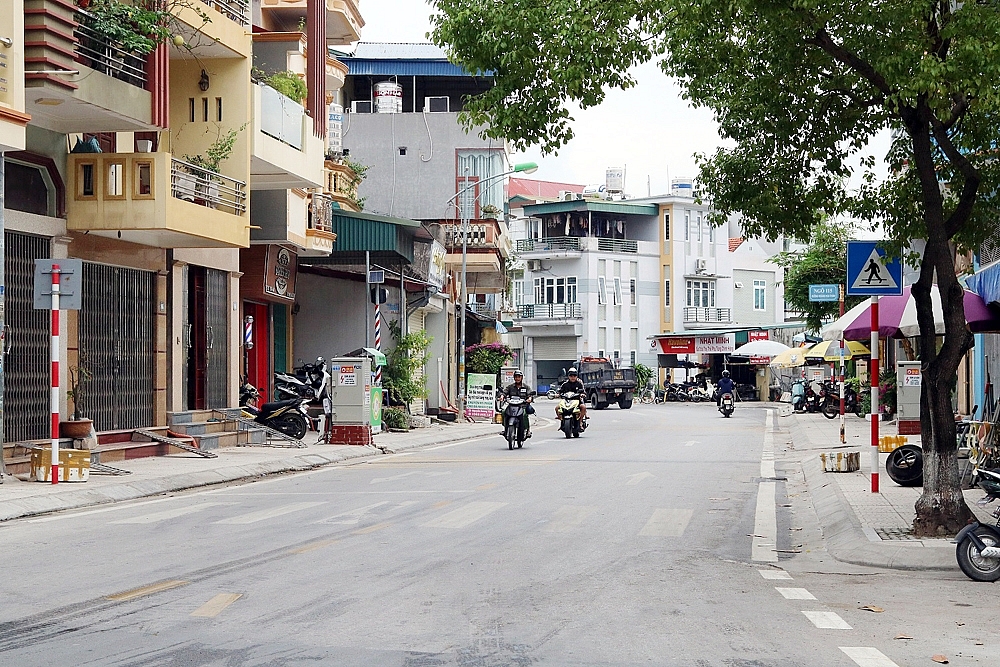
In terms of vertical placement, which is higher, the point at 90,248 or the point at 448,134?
the point at 448,134

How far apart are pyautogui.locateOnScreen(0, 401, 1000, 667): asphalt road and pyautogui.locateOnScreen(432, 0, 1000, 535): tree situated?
2907mm

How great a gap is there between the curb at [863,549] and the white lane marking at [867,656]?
3.69 meters

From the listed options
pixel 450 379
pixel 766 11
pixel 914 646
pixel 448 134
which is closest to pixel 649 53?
pixel 766 11

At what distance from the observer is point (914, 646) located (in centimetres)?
711

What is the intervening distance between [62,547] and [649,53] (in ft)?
23.3

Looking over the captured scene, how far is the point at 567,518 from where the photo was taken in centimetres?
1360

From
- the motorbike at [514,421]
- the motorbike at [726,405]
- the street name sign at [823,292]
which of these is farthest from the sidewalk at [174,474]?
the motorbike at [726,405]

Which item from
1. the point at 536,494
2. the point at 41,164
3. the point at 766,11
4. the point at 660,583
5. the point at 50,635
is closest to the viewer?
the point at 50,635

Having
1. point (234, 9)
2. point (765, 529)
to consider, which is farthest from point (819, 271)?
point (765, 529)

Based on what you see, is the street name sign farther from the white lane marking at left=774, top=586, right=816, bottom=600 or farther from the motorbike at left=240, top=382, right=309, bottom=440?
the white lane marking at left=774, top=586, right=816, bottom=600

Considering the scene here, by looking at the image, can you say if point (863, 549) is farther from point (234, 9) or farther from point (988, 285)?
point (234, 9)

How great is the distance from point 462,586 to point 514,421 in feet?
60.9

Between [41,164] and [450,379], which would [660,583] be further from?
[450,379]

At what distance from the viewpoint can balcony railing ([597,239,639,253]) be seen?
82.1m
